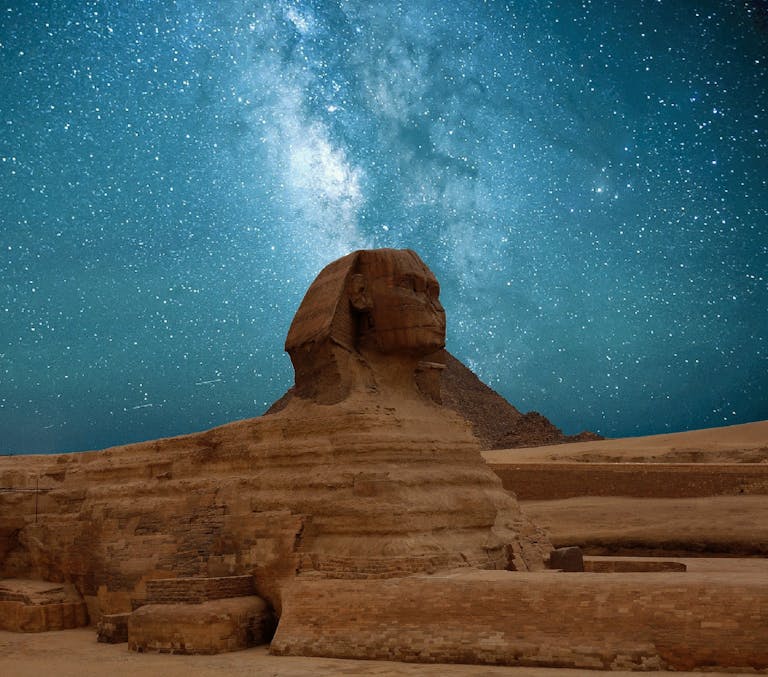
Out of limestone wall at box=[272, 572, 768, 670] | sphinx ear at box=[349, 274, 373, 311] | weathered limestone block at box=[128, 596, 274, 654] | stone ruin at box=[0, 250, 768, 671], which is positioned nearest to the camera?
limestone wall at box=[272, 572, 768, 670]

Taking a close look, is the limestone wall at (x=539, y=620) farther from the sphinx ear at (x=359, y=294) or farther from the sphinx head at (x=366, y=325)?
the sphinx ear at (x=359, y=294)

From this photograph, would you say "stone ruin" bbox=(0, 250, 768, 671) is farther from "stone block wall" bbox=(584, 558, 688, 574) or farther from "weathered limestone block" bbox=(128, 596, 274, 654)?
"stone block wall" bbox=(584, 558, 688, 574)

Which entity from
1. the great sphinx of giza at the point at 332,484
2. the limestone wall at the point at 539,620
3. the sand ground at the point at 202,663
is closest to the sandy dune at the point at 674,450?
the great sphinx of giza at the point at 332,484

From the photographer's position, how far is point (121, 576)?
10.0 m

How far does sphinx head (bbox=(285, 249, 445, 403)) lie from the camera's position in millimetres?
9195

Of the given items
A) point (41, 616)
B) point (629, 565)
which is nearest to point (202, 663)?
point (41, 616)

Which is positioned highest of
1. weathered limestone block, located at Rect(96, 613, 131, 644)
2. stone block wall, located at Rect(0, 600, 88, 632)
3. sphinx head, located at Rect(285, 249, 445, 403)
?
sphinx head, located at Rect(285, 249, 445, 403)

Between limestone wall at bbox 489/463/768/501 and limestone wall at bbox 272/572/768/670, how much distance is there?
1135 cm

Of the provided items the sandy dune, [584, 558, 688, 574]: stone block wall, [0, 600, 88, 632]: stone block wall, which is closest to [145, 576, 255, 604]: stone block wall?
[0, 600, 88, 632]: stone block wall

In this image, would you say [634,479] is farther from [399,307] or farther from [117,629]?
[117,629]

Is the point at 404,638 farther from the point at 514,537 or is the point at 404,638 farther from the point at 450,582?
the point at 514,537

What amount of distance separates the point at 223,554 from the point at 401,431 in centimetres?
234

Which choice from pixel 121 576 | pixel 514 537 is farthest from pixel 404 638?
Result: pixel 121 576

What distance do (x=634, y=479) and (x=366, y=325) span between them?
34.6 feet
